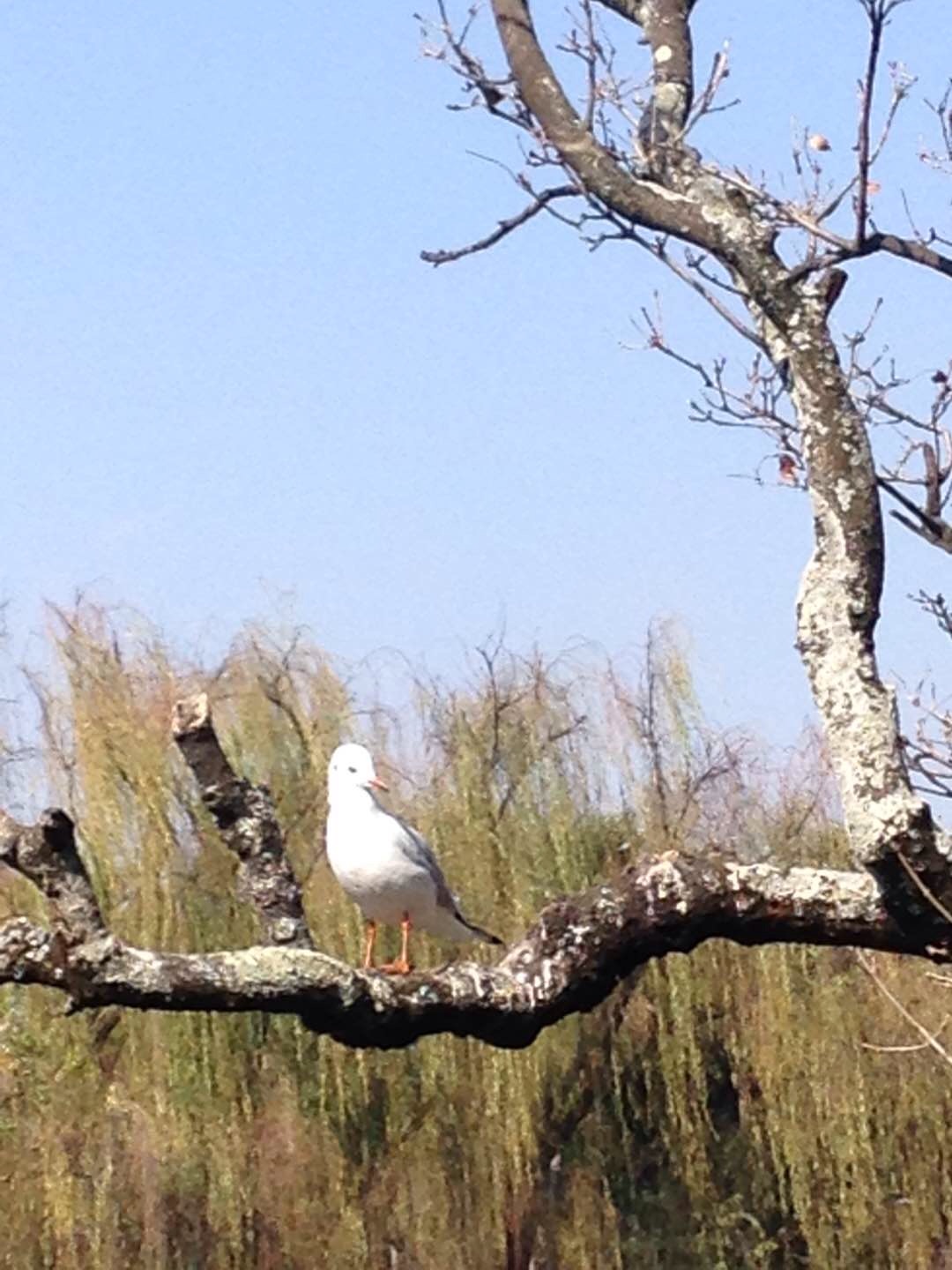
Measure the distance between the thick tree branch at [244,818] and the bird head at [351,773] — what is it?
7.42 ft

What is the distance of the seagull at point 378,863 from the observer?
5602mm

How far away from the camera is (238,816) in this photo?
3.52 meters

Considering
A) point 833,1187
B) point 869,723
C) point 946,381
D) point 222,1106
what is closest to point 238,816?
point 869,723

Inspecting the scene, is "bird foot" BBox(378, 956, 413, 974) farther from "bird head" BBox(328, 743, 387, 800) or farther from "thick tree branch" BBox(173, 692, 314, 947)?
"bird head" BBox(328, 743, 387, 800)

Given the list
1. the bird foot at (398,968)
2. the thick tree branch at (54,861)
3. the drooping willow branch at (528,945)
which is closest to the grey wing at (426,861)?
the bird foot at (398,968)

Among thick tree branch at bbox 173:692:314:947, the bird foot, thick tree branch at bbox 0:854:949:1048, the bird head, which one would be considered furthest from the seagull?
thick tree branch at bbox 0:854:949:1048

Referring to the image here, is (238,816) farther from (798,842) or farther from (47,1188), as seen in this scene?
(798,842)

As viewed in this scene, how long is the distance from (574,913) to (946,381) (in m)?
1.18

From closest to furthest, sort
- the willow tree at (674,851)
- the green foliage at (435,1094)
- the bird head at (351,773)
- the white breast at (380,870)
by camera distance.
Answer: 1. the willow tree at (674,851)
2. the white breast at (380,870)
3. the bird head at (351,773)
4. the green foliage at (435,1094)

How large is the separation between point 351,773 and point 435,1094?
3.29m

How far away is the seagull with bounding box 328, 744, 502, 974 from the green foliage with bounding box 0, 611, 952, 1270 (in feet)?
8.76

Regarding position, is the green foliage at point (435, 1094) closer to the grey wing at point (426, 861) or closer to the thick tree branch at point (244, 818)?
the grey wing at point (426, 861)

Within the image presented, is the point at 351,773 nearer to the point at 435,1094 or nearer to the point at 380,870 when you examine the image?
the point at 380,870

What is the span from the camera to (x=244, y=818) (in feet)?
11.6
